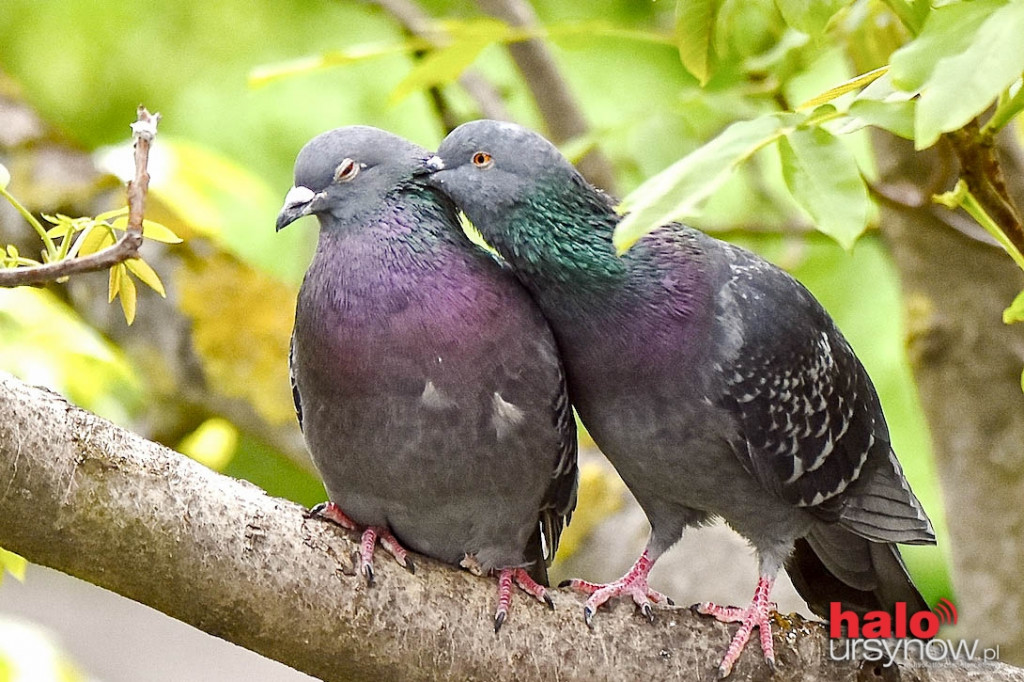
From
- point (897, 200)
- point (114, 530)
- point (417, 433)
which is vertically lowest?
point (114, 530)

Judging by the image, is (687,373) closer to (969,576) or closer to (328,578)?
(328,578)

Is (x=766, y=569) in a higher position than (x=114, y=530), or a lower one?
higher

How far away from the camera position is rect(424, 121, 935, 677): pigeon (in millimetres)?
1674

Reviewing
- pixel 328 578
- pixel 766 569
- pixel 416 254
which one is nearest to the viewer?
pixel 328 578

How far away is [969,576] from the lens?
8.36 ft

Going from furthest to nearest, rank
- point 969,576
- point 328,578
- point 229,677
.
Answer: point 229,677 → point 969,576 → point 328,578

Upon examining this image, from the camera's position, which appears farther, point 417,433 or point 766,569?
point 766,569

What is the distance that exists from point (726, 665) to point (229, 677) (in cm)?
358

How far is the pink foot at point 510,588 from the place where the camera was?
1674mm

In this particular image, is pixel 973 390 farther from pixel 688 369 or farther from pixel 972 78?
pixel 972 78

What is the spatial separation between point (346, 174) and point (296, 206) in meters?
0.09

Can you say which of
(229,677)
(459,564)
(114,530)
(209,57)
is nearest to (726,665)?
(459,564)

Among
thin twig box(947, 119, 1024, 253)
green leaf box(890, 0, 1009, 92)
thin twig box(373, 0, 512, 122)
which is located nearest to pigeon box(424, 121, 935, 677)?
thin twig box(947, 119, 1024, 253)

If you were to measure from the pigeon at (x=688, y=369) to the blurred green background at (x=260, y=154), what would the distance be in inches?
12.9
